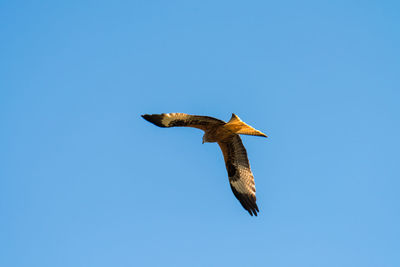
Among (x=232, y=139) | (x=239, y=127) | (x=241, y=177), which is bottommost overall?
(x=241, y=177)

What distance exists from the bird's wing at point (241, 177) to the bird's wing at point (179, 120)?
1496 mm

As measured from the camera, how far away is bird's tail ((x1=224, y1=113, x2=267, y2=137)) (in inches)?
347

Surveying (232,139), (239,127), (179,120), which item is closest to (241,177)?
(232,139)

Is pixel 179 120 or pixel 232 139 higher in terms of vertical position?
pixel 232 139

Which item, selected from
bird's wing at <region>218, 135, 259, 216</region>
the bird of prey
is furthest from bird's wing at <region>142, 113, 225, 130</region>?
bird's wing at <region>218, 135, 259, 216</region>

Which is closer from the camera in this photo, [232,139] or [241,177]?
[232,139]

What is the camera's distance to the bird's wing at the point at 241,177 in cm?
1062

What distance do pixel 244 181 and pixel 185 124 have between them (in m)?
2.58

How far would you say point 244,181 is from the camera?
35.5 feet

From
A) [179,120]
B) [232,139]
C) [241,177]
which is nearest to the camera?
[179,120]

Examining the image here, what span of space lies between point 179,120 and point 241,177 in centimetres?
273

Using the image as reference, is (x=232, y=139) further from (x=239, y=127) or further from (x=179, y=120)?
(x=179, y=120)

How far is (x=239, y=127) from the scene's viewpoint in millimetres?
9117

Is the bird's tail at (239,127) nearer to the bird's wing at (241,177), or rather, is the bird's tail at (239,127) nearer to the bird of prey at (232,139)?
the bird of prey at (232,139)
